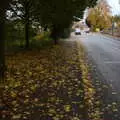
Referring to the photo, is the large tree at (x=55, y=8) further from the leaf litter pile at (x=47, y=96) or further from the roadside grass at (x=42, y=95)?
the leaf litter pile at (x=47, y=96)

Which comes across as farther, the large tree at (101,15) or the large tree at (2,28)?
the large tree at (101,15)

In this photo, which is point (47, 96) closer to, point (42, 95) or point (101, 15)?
point (42, 95)

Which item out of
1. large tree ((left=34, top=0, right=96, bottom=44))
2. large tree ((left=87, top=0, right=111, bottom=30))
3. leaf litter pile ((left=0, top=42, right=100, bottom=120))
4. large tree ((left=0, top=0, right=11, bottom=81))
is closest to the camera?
leaf litter pile ((left=0, top=42, right=100, bottom=120))

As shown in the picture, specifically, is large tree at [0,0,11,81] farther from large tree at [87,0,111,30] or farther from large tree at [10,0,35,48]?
large tree at [87,0,111,30]

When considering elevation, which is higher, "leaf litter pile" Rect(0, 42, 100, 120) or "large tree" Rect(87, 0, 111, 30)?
"large tree" Rect(87, 0, 111, 30)

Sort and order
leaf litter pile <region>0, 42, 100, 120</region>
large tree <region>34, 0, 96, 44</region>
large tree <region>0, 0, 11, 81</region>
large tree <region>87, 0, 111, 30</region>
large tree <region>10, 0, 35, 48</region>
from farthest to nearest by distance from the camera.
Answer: large tree <region>87, 0, 111, 30</region> < large tree <region>10, 0, 35, 48</region> < large tree <region>34, 0, 96, 44</region> < large tree <region>0, 0, 11, 81</region> < leaf litter pile <region>0, 42, 100, 120</region>

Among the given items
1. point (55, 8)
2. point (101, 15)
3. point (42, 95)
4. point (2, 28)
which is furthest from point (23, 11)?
point (101, 15)


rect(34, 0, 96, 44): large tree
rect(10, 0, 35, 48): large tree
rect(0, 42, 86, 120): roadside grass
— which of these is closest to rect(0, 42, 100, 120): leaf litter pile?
rect(0, 42, 86, 120): roadside grass

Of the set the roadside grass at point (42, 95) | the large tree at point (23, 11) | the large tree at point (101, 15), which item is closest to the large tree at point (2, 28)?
the roadside grass at point (42, 95)

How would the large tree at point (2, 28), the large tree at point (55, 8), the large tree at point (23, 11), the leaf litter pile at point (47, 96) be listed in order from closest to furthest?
the leaf litter pile at point (47, 96)
the large tree at point (2, 28)
the large tree at point (55, 8)
the large tree at point (23, 11)

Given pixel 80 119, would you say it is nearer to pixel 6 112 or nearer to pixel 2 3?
pixel 6 112

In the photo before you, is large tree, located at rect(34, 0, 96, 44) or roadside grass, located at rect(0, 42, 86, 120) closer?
roadside grass, located at rect(0, 42, 86, 120)

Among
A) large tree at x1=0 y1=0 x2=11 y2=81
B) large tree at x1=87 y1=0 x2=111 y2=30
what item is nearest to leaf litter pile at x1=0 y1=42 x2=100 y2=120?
large tree at x1=0 y1=0 x2=11 y2=81

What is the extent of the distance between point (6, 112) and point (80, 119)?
5.50ft
